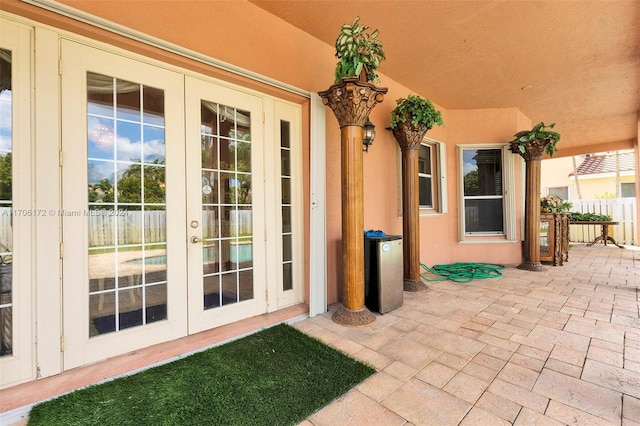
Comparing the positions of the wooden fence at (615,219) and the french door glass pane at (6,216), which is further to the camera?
the wooden fence at (615,219)

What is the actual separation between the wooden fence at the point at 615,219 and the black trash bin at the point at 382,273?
29.0ft

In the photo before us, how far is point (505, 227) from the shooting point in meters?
5.29

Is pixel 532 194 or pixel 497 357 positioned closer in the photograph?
pixel 497 357

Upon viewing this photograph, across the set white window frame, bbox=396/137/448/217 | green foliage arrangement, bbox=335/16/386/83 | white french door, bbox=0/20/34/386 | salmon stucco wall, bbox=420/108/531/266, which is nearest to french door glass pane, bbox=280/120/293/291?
green foliage arrangement, bbox=335/16/386/83

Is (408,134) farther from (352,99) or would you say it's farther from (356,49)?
(356,49)

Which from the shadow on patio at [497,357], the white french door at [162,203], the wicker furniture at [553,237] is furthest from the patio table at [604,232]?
the white french door at [162,203]

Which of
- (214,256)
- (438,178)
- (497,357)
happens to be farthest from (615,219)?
(214,256)

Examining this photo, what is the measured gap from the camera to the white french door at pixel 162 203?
1874 millimetres

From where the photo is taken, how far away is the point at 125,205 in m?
2.07

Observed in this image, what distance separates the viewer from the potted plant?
3.66 m

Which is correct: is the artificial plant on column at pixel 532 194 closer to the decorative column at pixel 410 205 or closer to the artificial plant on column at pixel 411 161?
the artificial plant on column at pixel 411 161

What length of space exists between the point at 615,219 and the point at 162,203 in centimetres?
1150

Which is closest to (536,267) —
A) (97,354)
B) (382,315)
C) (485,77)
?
(485,77)

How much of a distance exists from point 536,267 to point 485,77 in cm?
334
